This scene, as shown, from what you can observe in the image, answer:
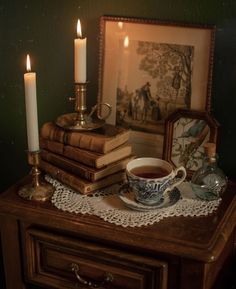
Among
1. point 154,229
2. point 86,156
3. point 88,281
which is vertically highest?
point 86,156

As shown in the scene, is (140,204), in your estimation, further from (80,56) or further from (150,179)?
(80,56)

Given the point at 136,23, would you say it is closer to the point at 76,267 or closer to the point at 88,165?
the point at 88,165

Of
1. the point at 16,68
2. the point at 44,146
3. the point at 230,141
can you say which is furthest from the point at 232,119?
the point at 16,68

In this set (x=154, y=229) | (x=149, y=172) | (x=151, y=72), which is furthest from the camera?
(x=151, y=72)

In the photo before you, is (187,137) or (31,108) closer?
(31,108)

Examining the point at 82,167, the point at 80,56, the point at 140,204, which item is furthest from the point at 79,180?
the point at 80,56

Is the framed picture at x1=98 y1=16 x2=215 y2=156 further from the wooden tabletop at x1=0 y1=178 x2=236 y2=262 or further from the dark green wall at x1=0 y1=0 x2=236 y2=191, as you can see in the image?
the wooden tabletop at x1=0 y1=178 x2=236 y2=262

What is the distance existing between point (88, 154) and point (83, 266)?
25cm

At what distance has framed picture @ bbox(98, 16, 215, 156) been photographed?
1248 millimetres

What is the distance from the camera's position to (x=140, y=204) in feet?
3.76

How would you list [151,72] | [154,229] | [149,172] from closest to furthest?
1. [154,229]
2. [149,172]
3. [151,72]

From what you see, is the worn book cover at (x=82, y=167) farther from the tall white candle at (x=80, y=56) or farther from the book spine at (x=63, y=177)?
the tall white candle at (x=80, y=56)

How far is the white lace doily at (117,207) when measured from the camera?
3.67 ft

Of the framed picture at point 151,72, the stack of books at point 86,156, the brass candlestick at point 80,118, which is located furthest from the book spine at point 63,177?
the framed picture at point 151,72
